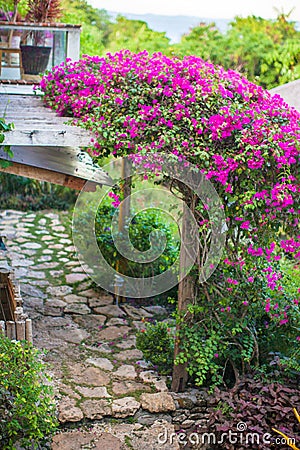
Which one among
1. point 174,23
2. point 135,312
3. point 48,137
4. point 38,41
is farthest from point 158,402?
point 174,23

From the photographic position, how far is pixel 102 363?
18.7ft

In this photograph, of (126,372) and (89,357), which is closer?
(126,372)

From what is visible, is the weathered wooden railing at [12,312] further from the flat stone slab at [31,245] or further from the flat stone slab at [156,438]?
the flat stone slab at [31,245]

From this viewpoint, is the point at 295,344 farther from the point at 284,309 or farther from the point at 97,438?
the point at 97,438

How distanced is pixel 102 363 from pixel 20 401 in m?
1.82

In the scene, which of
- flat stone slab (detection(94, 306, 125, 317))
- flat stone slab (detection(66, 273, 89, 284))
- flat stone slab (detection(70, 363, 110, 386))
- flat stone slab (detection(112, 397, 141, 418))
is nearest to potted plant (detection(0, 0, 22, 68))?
flat stone slab (detection(66, 273, 89, 284))

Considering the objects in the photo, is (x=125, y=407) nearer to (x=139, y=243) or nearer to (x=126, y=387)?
(x=126, y=387)

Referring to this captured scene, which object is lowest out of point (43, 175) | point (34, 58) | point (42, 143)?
point (43, 175)

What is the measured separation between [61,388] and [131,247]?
235 cm

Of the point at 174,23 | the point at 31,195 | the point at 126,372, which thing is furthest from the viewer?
the point at 174,23

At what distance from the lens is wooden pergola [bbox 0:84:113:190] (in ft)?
16.1

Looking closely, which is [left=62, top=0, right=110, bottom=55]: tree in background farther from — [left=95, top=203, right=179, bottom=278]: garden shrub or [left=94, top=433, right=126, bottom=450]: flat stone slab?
[left=94, top=433, right=126, bottom=450]: flat stone slab

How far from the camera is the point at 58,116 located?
5.36 metres

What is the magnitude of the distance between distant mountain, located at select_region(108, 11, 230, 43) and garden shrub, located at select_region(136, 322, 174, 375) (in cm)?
1113
